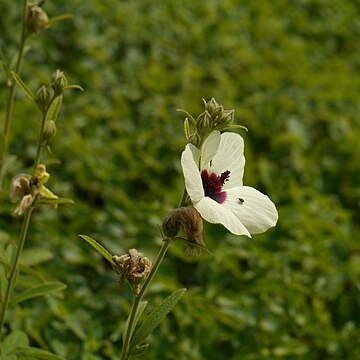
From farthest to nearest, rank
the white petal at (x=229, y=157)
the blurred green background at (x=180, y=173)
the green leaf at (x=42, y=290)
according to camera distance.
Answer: the blurred green background at (x=180, y=173) → the green leaf at (x=42, y=290) → the white petal at (x=229, y=157)

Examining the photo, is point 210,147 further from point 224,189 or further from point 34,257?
point 34,257

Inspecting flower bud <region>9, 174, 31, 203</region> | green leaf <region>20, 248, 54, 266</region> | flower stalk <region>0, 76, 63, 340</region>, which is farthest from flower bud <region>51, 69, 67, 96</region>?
green leaf <region>20, 248, 54, 266</region>

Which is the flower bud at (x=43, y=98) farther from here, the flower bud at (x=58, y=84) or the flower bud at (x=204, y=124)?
the flower bud at (x=204, y=124)

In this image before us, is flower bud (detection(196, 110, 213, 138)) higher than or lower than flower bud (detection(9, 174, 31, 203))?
higher

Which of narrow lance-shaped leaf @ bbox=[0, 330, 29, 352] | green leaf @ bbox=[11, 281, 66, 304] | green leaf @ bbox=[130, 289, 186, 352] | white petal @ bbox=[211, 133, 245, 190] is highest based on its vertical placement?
white petal @ bbox=[211, 133, 245, 190]

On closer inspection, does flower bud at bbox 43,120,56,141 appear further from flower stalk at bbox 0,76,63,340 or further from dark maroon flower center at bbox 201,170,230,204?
dark maroon flower center at bbox 201,170,230,204

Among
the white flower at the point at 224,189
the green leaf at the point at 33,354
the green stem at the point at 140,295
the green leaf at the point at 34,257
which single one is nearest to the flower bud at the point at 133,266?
the green stem at the point at 140,295

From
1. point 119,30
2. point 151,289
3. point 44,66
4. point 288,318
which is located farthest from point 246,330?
point 119,30
